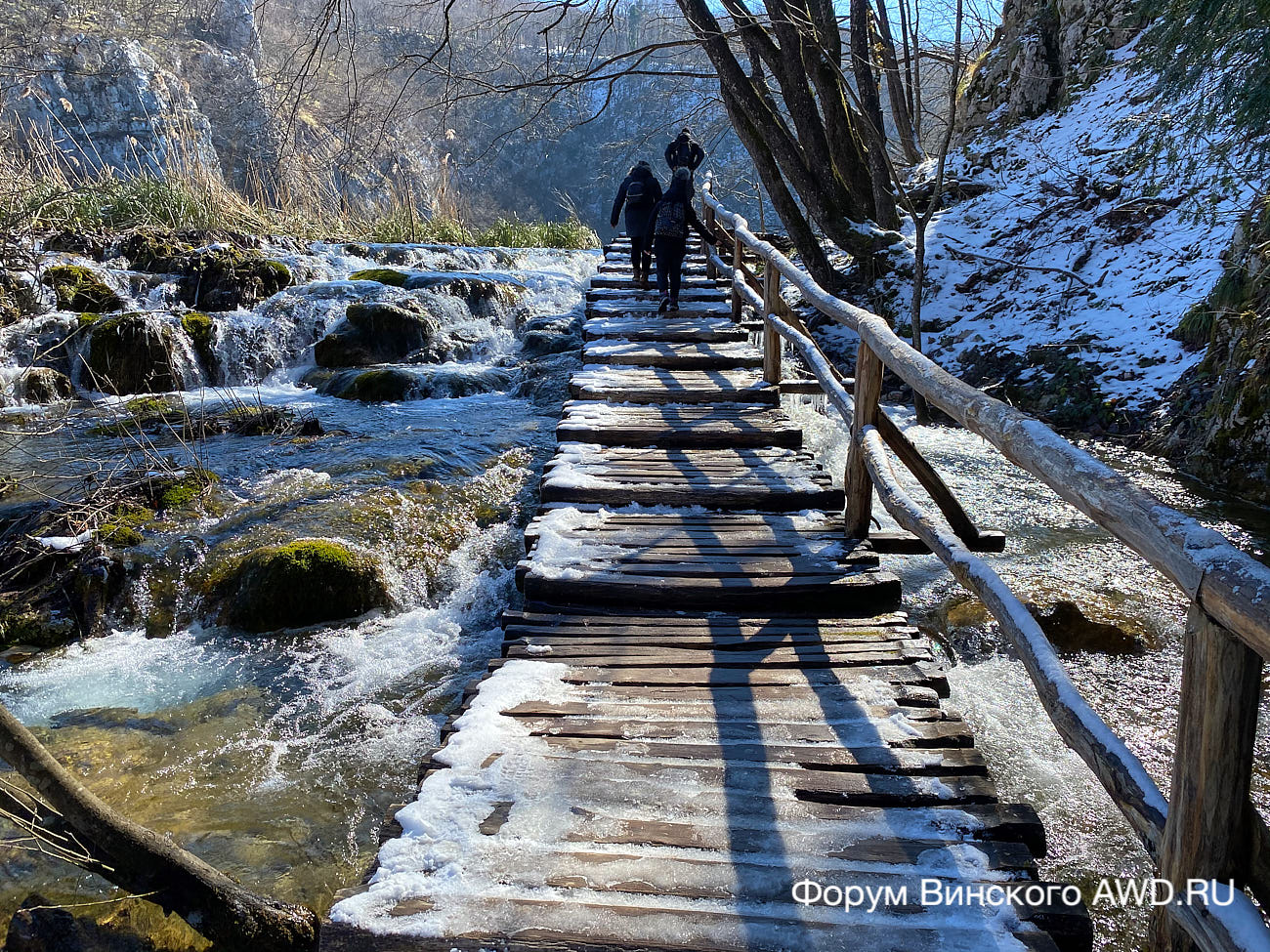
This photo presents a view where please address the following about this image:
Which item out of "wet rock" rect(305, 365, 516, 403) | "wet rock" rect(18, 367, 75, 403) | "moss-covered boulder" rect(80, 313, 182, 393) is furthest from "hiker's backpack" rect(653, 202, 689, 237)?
"wet rock" rect(18, 367, 75, 403)

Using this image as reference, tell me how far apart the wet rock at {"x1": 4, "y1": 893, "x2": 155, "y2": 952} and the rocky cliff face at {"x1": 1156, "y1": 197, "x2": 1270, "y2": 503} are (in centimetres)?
805

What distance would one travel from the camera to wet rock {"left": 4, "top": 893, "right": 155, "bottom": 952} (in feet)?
9.48

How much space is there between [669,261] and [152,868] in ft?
25.1

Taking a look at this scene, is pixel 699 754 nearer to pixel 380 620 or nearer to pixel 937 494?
pixel 937 494

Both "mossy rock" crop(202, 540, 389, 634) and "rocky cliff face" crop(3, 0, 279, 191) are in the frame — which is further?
"rocky cliff face" crop(3, 0, 279, 191)

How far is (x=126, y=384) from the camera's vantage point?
996 cm

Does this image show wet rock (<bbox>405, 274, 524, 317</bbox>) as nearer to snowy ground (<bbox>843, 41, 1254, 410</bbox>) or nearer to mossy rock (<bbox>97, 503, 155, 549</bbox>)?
snowy ground (<bbox>843, 41, 1254, 410</bbox>)

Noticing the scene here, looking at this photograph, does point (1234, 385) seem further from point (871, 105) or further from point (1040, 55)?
point (1040, 55)

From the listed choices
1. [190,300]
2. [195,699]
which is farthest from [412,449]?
[190,300]

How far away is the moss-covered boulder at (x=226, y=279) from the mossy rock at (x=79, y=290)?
91 centimetres

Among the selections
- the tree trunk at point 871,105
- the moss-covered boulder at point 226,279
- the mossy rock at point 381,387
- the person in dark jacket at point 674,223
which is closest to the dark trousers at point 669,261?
the person in dark jacket at point 674,223

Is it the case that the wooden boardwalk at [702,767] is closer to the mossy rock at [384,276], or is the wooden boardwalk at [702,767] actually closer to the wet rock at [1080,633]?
the wet rock at [1080,633]

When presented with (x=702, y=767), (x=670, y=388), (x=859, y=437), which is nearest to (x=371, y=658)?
(x=702, y=767)

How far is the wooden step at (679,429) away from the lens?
5.64 m
